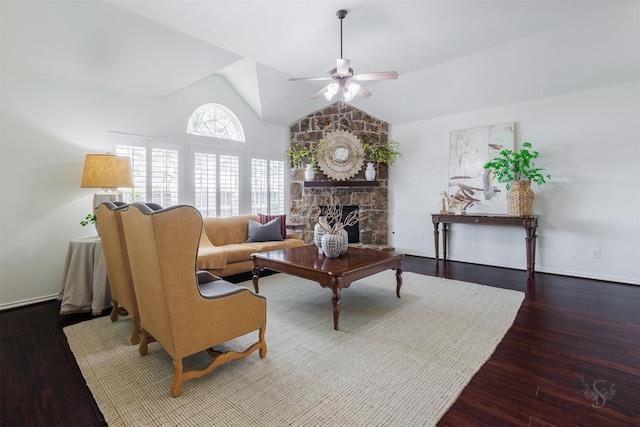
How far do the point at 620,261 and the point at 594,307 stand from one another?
151cm

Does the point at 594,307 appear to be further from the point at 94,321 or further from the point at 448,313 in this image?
the point at 94,321

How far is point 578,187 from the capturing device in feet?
14.4

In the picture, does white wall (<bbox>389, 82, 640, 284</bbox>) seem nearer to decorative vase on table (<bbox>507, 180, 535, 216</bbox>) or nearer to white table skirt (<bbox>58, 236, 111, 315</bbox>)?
decorative vase on table (<bbox>507, 180, 535, 216</bbox>)

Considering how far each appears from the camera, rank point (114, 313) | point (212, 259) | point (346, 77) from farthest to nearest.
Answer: point (212, 259), point (346, 77), point (114, 313)

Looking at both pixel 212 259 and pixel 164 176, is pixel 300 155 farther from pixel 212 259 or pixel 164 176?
pixel 212 259

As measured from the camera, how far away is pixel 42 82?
11.3ft

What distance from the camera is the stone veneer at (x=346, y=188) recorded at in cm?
621

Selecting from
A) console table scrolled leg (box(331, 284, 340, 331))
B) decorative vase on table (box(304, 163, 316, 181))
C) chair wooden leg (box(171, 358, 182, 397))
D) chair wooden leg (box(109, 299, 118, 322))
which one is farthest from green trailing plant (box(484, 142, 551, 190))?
chair wooden leg (box(109, 299, 118, 322))

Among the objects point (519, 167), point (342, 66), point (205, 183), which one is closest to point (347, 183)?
point (205, 183)

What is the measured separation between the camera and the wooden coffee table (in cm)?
271

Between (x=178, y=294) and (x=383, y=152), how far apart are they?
5.13 m

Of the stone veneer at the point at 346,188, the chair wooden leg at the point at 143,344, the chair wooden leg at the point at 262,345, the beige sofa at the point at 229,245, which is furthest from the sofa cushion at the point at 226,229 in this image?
the chair wooden leg at the point at 262,345

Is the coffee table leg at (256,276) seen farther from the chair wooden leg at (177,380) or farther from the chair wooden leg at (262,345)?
the chair wooden leg at (177,380)

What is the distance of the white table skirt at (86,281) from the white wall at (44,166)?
598 millimetres
